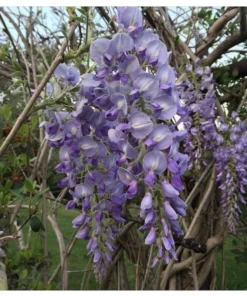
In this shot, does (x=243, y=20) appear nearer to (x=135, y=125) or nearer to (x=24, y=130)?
(x=24, y=130)

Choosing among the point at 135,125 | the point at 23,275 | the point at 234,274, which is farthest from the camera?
the point at 234,274

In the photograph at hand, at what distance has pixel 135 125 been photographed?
0.61 meters

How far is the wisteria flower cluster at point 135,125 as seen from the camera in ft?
2.01

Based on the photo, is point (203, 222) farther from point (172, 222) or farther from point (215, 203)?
point (172, 222)

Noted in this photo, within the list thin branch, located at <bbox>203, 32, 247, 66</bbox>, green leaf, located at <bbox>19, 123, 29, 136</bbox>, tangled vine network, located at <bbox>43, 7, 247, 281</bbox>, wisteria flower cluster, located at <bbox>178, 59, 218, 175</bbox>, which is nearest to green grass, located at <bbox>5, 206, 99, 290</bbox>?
wisteria flower cluster, located at <bbox>178, 59, 218, 175</bbox>

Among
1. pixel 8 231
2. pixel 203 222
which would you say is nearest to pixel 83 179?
pixel 8 231

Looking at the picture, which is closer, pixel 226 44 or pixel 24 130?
pixel 24 130

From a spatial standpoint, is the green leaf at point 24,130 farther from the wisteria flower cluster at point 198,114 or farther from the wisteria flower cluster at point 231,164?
the wisteria flower cluster at point 231,164

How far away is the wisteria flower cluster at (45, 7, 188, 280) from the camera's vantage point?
0.61 meters

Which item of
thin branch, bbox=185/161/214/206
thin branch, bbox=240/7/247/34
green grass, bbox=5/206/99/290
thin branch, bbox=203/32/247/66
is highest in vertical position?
thin branch, bbox=240/7/247/34

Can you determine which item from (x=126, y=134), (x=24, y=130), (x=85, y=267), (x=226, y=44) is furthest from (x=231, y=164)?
(x=85, y=267)

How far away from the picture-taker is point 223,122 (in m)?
1.88

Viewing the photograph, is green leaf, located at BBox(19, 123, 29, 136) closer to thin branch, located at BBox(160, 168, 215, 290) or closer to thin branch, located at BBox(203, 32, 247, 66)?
thin branch, located at BBox(160, 168, 215, 290)
